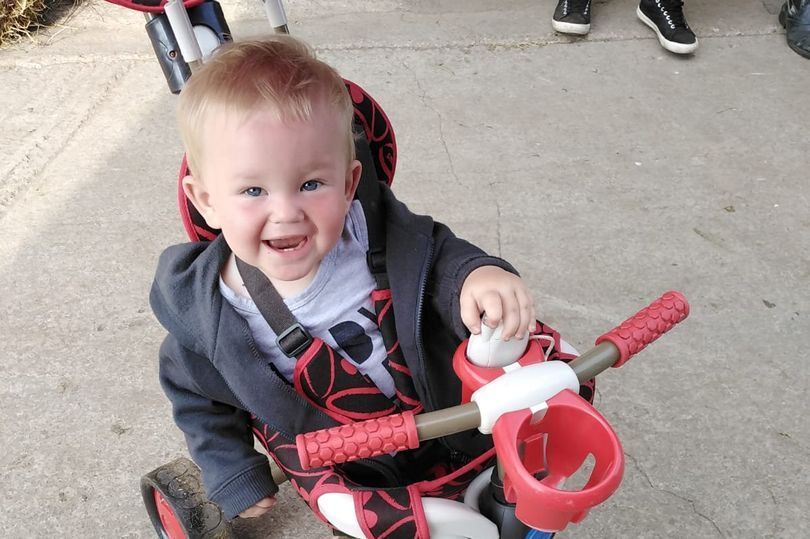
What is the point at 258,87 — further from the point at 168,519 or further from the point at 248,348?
the point at 168,519

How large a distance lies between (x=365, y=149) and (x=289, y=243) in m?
0.23

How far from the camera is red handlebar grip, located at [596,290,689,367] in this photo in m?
0.92

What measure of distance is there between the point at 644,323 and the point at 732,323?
1.15 metres

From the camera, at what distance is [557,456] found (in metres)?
0.92

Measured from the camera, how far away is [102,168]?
2504 mm

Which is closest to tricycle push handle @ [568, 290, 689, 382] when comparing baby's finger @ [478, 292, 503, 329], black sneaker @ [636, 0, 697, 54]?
baby's finger @ [478, 292, 503, 329]

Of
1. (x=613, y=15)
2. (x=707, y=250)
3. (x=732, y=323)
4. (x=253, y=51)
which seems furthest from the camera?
(x=613, y=15)

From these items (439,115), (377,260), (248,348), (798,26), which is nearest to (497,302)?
(377,260)

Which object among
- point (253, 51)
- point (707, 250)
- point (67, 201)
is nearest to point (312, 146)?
point (253, 51)

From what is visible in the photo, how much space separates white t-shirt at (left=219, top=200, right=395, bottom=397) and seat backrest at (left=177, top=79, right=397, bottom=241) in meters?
0.12

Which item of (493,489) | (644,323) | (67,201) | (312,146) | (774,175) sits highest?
(312,146)

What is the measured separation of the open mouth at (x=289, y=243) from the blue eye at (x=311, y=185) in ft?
0.22

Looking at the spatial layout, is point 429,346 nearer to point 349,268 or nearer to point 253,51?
point 349,268

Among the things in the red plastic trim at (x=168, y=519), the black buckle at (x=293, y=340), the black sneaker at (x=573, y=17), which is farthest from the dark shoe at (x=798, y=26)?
the red plastic trim at (x=168, y=519)
